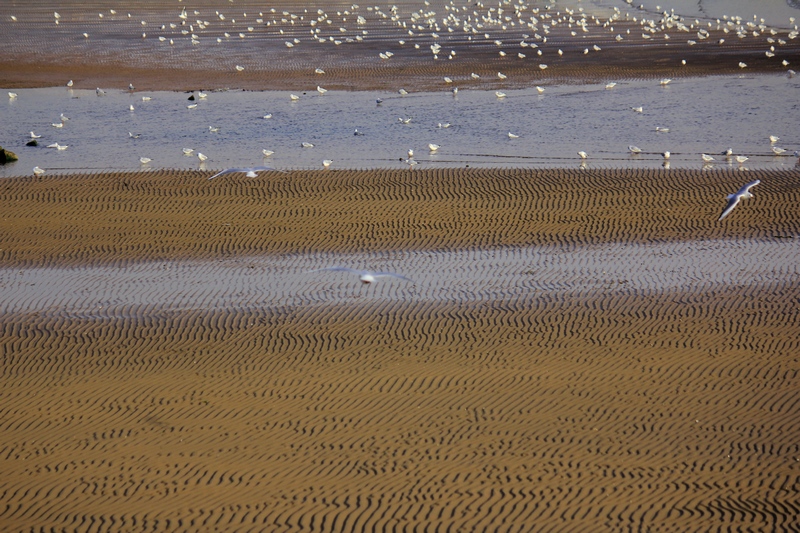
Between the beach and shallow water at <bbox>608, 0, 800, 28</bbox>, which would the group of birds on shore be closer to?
shallow water at <bbox>608, 0, 800, 28</bbox>

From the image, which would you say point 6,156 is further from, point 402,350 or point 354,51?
point 354,51

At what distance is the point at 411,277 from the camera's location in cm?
1151

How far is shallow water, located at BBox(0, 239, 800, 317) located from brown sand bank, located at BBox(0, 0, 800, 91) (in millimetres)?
14254

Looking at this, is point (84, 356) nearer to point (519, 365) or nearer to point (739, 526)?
point (519, 365)

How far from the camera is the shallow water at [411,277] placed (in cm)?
1083

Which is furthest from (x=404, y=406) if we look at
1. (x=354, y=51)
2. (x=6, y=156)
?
(x=354, y=51)

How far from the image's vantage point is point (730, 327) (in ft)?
32.2

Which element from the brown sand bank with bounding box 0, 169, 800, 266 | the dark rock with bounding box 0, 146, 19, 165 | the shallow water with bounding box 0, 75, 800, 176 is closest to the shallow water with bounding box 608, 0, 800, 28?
the shallow water with bounding box 0, 75, 800, 176

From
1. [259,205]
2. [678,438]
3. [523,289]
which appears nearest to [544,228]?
[523,289]

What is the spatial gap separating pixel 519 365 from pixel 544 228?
183 inches

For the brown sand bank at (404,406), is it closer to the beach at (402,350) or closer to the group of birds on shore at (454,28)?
the beach at (402,350)

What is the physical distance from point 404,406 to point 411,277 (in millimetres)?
3522

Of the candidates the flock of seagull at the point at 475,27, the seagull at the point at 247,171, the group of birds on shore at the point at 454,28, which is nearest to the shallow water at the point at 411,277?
the seagull at the point at 247,171

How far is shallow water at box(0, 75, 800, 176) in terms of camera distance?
1711 cm
